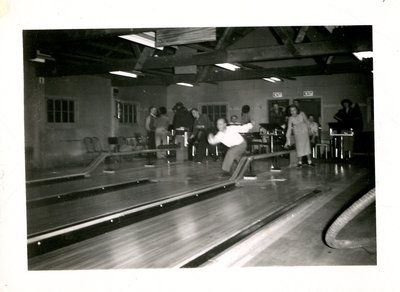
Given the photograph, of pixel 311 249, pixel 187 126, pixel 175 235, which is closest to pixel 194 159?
pixel 187 126

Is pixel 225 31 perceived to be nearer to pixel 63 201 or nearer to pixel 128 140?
pixel 63 201

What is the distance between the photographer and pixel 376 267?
7.87 ft

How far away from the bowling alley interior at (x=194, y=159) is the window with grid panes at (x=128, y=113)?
0.04 metres

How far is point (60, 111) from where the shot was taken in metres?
10.4

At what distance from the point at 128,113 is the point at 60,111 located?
3.60 m

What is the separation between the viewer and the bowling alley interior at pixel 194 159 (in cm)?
303

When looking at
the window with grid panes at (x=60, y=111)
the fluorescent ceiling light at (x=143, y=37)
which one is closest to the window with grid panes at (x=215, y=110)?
the window with grid panes at (x=60, y=111)

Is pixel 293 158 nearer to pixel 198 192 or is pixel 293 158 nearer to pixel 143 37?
pixel 198 192

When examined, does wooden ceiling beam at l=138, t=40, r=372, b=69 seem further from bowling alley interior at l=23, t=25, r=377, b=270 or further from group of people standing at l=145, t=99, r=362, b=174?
group of people standing at l=145, t=99, r=362, b=174

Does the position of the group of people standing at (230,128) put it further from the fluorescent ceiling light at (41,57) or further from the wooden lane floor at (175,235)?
the fluorescent ceiling light at (41,57)

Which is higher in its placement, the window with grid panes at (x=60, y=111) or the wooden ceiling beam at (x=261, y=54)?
the wooden ceiling beam at (x=261, y=54)

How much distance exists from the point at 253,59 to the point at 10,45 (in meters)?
5.75

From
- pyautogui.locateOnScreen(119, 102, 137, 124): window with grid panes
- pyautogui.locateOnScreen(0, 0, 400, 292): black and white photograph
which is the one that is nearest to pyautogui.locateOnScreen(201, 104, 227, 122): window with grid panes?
pyautogui.locateOnScreen(119, 102, 137, 124): window with grid panes

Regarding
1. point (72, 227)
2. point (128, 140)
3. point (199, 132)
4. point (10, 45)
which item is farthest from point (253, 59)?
point (128, 140)
